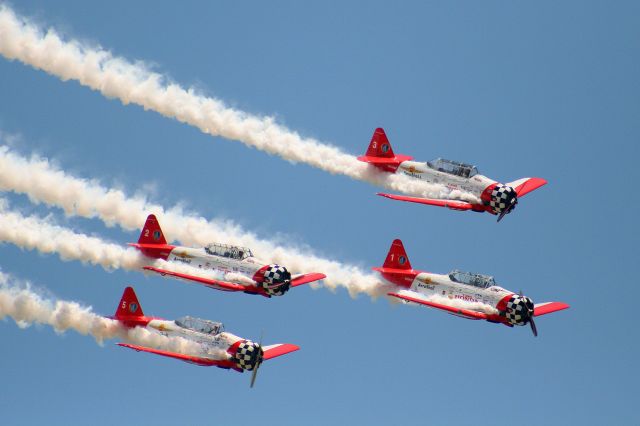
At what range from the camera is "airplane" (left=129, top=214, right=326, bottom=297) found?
128m

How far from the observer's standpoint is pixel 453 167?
133 m

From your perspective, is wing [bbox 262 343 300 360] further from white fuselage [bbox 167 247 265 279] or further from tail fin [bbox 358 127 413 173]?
tail fin [bbox 358 127 413 173]

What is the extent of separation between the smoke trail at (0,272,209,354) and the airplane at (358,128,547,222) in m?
12.7

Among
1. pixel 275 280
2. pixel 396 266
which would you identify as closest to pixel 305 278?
pixel 275 280

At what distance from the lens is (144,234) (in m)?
131

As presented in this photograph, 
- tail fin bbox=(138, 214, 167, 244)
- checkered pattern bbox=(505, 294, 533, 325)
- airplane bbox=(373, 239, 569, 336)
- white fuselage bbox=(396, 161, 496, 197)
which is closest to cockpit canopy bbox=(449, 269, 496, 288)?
airplane bbox=(373, 239, 569, 336)

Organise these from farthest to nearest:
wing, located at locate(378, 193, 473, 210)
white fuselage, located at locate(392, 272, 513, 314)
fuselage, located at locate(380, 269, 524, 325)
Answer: wing, located at locate(378, 193, 473, 210) → white fuselage, located at locate(392, 272, 513, 314) → fuselage, located at locate(380, 269, 524, 325)

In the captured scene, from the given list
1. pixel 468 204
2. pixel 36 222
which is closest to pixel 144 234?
pixel 36 222

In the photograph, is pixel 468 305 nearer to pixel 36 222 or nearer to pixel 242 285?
pixel 242 285

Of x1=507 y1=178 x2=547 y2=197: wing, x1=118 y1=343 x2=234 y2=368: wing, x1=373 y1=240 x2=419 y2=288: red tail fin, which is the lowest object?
x1=118 y1=343 x2=234 y2=368: wing

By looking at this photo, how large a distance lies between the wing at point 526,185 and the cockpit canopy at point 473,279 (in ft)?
18.6

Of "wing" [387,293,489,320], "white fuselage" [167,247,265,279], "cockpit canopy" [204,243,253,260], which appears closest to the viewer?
"wing" [387,293,489,320]

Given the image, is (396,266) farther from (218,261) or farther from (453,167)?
(218,261)

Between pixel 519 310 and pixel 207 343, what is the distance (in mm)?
13565
